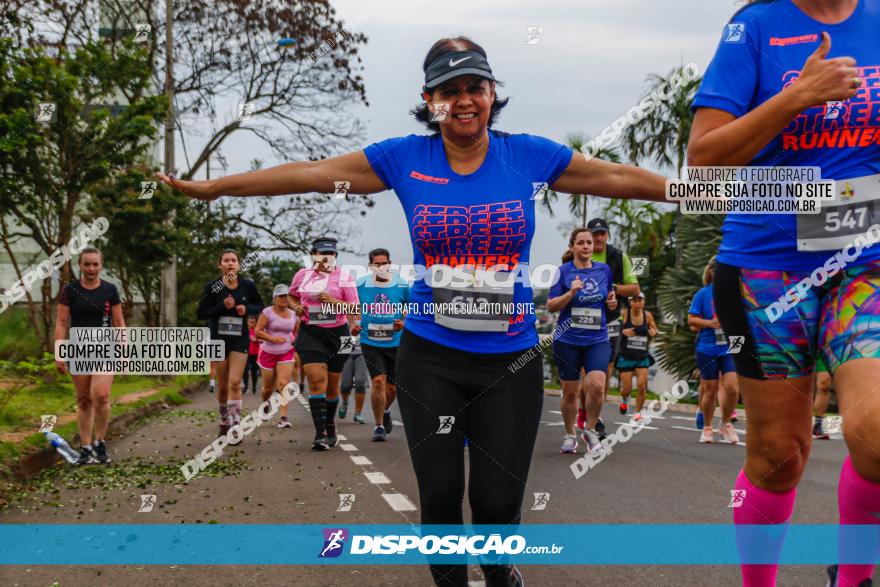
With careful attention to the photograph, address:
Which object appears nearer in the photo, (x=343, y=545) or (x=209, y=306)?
(x=343, y=545)

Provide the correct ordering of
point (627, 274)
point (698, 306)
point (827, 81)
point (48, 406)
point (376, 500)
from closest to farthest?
1. point (827, 81)
2. point (376, 500)
3. point (627, 274)
4. point (698, 306)
5. point (48, 406)

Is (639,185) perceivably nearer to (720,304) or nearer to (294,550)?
(720,304)

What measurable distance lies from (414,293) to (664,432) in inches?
410

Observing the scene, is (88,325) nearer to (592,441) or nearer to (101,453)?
(101,453)

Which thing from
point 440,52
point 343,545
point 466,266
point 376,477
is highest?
point 440,52

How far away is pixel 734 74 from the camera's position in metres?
3.02

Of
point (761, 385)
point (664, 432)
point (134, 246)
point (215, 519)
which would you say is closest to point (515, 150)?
point (761, 385)

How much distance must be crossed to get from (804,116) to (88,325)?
8.21m

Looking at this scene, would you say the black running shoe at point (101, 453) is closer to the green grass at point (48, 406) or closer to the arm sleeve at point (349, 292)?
the green grass at point (48, 406)

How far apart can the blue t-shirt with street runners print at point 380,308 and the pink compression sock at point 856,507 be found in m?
9.12

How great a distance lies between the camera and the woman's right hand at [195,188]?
361 cm

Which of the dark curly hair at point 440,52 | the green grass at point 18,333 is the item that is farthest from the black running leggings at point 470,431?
the green grass at point 18,333

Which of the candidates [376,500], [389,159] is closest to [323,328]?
[376,500]

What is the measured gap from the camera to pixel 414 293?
146 inches
